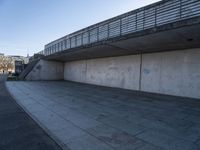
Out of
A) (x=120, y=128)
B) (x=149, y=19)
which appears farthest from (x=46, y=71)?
(x=120, y=128)

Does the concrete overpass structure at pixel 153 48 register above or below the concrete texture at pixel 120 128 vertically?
above

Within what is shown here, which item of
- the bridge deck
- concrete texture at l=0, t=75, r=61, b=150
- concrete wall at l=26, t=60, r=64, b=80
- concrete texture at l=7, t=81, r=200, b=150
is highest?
the bridge deck

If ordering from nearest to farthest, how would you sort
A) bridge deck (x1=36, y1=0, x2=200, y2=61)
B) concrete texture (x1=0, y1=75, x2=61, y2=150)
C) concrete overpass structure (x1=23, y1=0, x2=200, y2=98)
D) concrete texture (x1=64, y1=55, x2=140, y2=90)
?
concrete texture (x1=0, y1=75, x2=61, y2=150)
bridge deck (x1=36, y1=0, x2=200, y2=61)
concrete overpass structure (x1=23, y1=0, x2=200, y2=98)
concrete texture (x1=64, y1=55, x2=140, y2=90)

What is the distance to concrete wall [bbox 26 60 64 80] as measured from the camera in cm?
2041

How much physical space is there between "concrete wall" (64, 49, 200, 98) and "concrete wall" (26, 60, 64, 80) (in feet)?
25.2

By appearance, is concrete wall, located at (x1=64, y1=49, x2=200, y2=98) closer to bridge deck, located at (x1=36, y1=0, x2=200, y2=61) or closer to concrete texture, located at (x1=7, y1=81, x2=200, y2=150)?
bridge deck, located at (x1=36, y1=0, x2=200, y2=61)

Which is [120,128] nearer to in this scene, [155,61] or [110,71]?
[155,61]

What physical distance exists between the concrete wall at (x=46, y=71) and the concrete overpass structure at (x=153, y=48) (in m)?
7.34

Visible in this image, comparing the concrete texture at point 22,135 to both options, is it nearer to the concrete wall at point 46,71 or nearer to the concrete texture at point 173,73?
the concrete texture at point 173,73

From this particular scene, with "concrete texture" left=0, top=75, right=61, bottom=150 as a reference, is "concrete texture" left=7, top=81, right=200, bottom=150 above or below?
above

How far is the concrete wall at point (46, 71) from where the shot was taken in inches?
803

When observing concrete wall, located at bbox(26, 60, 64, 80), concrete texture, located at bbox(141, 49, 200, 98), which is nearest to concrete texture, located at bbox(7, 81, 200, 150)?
concrete texture, located at bbox(141, 49, 200, 98)

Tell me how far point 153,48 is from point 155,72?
189 cm

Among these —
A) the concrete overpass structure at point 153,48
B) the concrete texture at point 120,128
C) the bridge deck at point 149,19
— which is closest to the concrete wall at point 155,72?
the concrete overpass structure at point 153,48
